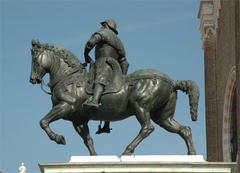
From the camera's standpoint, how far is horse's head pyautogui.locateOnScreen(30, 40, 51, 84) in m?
15.6

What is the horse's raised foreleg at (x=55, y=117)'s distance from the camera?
15.2 metres

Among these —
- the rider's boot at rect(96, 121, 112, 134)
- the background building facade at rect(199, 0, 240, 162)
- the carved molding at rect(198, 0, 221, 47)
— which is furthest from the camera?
the carved molding at rect(198, 0, 221, 47)

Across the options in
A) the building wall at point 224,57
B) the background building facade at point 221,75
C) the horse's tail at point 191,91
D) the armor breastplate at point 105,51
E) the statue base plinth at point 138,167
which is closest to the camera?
the statue base plinth at point 138,167

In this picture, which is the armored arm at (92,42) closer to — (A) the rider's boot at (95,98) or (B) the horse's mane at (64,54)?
(B) the horse's mane at (64,54)

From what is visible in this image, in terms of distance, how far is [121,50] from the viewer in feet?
51.7

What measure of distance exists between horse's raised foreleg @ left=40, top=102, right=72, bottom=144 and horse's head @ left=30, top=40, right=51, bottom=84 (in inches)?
26.9

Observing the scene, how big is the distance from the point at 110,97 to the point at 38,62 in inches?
54.7

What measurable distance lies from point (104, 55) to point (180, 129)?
1.80m

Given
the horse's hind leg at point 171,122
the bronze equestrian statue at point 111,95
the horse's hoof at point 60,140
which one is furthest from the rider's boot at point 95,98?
the horse's hind leg at point 171,122

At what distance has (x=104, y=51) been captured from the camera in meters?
15.7

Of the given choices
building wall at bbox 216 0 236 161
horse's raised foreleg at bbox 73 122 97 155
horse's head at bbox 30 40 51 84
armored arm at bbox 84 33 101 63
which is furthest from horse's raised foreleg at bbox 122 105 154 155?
building wall at bbox 216 0 236 161

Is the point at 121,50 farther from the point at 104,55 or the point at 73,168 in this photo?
the point at 73,168

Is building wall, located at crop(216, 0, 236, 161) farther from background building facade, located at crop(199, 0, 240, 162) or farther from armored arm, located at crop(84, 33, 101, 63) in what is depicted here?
armored arm, located at crop(84, 33, 101, 63)

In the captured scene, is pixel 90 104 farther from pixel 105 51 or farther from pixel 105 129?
pixel 105 51
